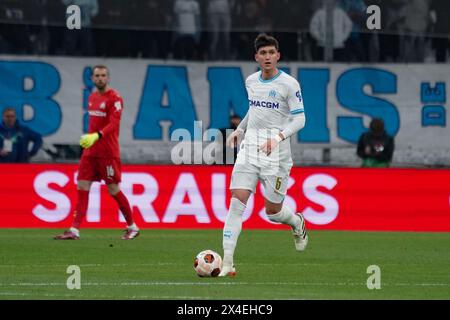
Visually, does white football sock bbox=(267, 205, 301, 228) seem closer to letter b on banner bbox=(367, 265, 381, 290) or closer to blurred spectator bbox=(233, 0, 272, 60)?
letter b on banner bbox=(367, 265, 381, 290)

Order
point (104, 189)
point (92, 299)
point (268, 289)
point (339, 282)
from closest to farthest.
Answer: point (92, 299) → point (268, 289) → point (339, 282) → point (104, 189)

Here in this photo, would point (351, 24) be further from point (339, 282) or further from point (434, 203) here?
point (339, 282)

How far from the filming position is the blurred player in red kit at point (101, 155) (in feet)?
57.7

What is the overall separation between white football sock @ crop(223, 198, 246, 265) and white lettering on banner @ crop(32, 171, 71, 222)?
764 cm

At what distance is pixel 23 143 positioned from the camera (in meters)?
20.6

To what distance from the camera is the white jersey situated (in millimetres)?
13297

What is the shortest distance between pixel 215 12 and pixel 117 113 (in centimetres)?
388

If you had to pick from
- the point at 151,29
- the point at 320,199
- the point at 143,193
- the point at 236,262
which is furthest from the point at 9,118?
the point at 236,262

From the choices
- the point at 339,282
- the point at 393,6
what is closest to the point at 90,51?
the point at 393,6

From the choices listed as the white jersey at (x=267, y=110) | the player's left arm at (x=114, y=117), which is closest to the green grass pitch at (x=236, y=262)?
the white jersey at (x=267, y=110)

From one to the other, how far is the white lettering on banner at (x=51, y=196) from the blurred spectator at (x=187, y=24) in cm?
269

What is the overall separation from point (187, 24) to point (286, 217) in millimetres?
7006

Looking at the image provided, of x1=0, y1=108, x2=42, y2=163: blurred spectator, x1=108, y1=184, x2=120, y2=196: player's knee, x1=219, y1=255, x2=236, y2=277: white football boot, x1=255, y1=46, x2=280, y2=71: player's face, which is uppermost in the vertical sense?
x1=255, y1=46, x2=280, y2=71: player's face

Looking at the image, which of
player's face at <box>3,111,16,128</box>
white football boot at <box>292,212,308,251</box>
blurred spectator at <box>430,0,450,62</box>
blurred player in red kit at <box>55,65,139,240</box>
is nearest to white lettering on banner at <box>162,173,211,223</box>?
blurred player in red kit at <box>55,65,139,240</box>
